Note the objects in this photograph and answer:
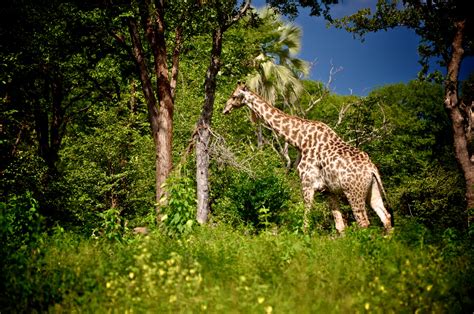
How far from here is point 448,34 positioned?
15914 mm

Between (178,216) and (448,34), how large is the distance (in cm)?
1262

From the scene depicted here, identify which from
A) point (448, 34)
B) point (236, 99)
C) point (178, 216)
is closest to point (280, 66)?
point (448, 34)

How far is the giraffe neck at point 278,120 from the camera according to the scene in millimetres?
11258

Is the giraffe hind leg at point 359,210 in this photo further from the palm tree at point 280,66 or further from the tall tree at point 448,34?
the palm tree at point 280,66

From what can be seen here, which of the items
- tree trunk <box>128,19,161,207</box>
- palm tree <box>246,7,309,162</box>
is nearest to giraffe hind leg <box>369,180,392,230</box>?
tree trunk <box>128,19,161,207</box>

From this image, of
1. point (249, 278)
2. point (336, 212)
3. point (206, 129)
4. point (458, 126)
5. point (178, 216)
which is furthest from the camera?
point (458, 126)

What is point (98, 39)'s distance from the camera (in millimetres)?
13258

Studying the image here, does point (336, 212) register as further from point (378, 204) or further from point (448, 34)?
point (448, 34)

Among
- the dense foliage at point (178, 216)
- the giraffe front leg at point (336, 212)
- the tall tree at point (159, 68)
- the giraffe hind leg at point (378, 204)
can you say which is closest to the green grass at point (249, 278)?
the dense foliage at point (178, 216)

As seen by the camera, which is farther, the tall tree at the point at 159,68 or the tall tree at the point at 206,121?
the tall tree at the point at 206,121

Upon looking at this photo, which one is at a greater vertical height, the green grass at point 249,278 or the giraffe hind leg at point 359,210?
the giraffe hind leg at point 359,210

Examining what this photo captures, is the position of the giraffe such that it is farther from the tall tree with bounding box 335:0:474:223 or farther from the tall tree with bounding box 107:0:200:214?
the tall tree with bounding box 335:0:474:223

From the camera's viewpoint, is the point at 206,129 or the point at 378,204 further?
the point at 206,129

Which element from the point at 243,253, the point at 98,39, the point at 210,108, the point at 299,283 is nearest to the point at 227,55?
the point at 210,108
